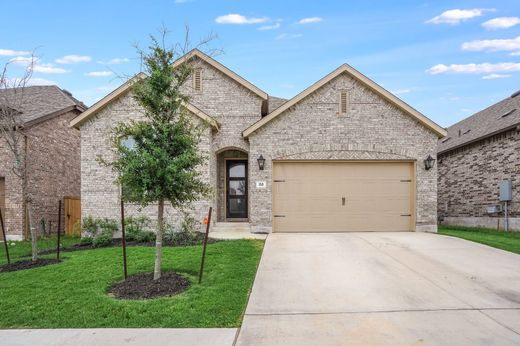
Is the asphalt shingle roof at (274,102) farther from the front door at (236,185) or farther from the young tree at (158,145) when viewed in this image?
the young tree at (158,145)

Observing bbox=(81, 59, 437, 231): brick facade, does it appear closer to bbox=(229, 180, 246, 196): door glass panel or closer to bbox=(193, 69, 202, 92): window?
bbox=(229, 180, 246, 196): door glass panel

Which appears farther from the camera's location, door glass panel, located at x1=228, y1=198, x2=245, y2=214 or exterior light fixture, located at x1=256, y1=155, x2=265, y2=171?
door glass panel, located at x1=228, y1=198, x2=245, y2=214

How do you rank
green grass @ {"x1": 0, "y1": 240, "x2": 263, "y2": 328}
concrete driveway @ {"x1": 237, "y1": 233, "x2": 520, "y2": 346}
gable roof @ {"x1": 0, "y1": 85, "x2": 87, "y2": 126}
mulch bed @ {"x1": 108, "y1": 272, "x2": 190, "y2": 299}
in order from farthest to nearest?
gable roof @ {"x1": 0, "y1": 85, "x2": 87, "y2": 126} < mulch bed @ {"x1": 108, "y1": 272, "x2": 190, "y2": 299} < green grass @ {"x1": 0, "y1": 240, "x2": 263, "y2": 328} < concrete driveway @ {"x1": 237, "y1": 233, "x2": 520, "y2": 346}

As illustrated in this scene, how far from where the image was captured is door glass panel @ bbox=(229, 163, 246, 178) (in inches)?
575

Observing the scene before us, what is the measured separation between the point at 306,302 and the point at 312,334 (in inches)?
45.9

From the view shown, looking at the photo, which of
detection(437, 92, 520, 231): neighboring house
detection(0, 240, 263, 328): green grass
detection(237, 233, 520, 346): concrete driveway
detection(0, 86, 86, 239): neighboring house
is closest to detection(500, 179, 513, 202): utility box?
detection(437, 92, 520, 231): neighboring house

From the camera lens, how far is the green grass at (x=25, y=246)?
10266mm

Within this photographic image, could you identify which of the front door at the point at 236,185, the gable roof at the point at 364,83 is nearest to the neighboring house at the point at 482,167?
the gable roof at the point at 364,83

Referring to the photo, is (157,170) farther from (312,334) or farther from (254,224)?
(254,224)

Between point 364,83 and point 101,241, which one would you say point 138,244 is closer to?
point 101,241

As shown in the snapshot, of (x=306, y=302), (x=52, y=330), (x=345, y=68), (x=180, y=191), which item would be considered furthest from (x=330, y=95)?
(x=52, y=330)

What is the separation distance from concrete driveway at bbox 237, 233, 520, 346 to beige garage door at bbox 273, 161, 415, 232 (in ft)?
9.50

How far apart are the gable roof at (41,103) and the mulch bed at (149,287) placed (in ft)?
31.8

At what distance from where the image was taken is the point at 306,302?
18.7 ft
